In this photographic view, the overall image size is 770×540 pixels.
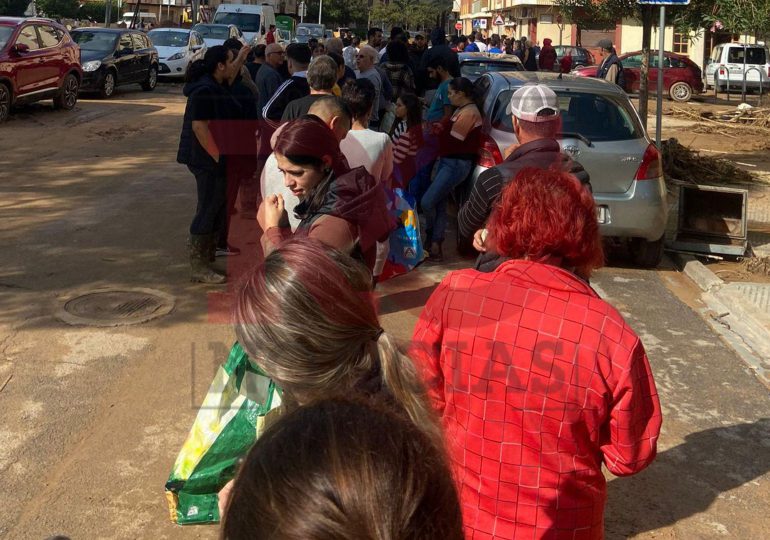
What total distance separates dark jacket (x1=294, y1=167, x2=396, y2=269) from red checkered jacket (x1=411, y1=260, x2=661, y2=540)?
115 centimetres

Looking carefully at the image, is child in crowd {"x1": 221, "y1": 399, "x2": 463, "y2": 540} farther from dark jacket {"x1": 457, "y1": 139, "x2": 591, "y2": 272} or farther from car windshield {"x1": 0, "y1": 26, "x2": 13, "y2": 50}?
car windshield {"x1": 0, "y1": 26, "x2": 13, "y2": 50}

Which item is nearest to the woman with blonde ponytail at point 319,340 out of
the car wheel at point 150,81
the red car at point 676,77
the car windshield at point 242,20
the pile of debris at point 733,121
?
the pile of debris at point 733,121

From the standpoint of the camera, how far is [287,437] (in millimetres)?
1217

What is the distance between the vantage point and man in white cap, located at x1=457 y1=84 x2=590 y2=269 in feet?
13.2

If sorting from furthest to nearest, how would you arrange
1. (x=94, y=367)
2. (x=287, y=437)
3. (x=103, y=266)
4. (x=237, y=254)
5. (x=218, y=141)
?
(x=237, y=254)
(x=103, y=266)
(x=218, y=141)
(x=94, y=367)
(x=287, y=437)

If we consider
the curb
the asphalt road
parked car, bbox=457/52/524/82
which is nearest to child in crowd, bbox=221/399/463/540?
the asphalt road

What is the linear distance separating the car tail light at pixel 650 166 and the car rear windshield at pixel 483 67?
6.97 metres

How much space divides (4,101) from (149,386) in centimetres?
1293

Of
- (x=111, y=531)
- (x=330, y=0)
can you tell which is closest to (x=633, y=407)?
(x=111, y=531)

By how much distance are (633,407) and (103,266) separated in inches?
248

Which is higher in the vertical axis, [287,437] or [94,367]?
[287,437]

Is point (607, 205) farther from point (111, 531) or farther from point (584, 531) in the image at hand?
point (584, 531)

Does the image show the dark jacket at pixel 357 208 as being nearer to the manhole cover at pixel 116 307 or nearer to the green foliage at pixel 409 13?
the manhole cover at pixel 116 307

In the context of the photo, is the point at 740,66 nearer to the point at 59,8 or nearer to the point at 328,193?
the point at 328,193
